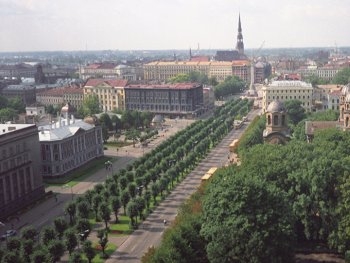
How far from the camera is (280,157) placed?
81.7 m

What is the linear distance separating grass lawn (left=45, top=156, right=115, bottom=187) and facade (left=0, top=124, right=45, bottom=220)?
10.7 m

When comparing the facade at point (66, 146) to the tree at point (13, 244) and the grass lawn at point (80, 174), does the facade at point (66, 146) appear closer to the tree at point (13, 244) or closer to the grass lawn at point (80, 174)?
the grass lawn at point (80, 174)

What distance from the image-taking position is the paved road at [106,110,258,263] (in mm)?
73731

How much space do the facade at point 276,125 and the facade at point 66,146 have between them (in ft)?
156

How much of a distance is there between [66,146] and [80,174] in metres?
7.68

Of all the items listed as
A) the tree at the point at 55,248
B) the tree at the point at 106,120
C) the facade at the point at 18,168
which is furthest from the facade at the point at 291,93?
the tree at the point at 55,248

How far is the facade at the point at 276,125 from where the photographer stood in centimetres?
10329

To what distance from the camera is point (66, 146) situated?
387 feet

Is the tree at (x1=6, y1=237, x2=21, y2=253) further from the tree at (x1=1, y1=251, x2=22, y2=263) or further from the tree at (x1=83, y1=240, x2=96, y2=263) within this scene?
the tree at (x1=83, y1=240, x2=96, y2=263)

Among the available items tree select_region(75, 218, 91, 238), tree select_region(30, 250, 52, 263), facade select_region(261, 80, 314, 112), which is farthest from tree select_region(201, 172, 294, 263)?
facade select_region(261, 80, 314, 112)

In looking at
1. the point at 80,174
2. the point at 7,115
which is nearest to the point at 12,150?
the point at 80,174

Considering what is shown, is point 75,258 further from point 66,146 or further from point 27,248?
point 66,146

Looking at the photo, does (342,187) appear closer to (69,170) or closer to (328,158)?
(328,158)

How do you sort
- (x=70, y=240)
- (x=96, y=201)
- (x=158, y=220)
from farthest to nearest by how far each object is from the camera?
1. (x=158, y=220)
2. (x=96, y=201)
3. (x=70, y=240)
